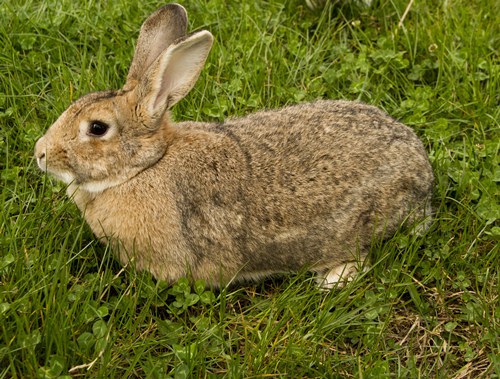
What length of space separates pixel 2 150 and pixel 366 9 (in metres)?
3.08

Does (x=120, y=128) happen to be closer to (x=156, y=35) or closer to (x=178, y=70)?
(x=178, y=70)

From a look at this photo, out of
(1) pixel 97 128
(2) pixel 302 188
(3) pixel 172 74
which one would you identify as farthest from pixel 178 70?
(2) pixel 302 188

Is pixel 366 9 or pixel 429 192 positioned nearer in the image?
pixel 429 192

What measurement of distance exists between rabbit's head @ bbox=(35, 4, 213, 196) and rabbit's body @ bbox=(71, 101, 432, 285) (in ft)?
0.36

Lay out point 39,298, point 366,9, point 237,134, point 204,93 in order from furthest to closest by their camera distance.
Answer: point 366,9 < point 204,93 < point 237,134 < point 39,298

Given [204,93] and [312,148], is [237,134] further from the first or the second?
[204,93]

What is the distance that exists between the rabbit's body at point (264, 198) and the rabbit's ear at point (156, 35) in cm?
44

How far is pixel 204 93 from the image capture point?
19.8 feet

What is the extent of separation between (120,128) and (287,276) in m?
1.32

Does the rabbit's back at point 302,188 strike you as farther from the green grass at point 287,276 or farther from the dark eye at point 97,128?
the dark eye at point 97,128

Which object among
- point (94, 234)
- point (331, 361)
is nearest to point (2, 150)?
point (94, 234)

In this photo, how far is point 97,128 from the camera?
4.86 m

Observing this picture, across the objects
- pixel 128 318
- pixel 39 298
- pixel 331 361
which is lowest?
pixel 331 361

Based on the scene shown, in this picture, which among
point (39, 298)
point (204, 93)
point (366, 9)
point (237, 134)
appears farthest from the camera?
point (366, 9)
